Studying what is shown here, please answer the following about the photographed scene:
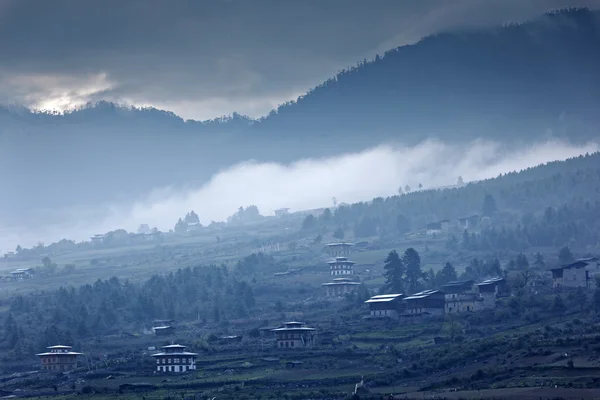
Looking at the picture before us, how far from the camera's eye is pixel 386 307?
121 m

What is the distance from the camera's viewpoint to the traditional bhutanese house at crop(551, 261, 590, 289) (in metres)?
122

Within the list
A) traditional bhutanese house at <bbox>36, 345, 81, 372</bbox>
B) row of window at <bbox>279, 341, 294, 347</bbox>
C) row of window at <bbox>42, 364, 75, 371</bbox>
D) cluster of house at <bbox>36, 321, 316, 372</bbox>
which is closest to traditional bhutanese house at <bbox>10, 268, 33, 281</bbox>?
cluster of house at <bbox>36, 321, 316, 372</bbox>

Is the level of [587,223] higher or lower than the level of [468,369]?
higher

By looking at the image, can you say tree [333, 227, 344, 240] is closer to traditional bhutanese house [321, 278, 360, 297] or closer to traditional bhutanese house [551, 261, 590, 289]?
traditional bhutanese house [321, 278, 360, 297]

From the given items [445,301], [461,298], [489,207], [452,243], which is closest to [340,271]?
[452,243]

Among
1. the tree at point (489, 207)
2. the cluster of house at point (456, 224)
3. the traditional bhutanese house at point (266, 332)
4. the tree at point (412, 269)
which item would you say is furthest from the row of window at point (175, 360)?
→ the tree at point (489, 207)

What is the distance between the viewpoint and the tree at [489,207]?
590 ft

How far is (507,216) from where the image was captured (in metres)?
178

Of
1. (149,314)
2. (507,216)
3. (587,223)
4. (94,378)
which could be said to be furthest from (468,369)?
(507,216)

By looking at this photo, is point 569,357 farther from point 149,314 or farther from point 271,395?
point 149,314

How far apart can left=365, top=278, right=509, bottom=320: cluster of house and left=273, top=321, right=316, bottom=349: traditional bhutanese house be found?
30.8 ft

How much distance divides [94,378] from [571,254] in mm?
51032

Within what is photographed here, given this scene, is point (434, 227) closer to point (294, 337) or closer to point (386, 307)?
point (386, 307)

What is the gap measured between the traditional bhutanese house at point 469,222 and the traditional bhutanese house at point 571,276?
53.4 m
